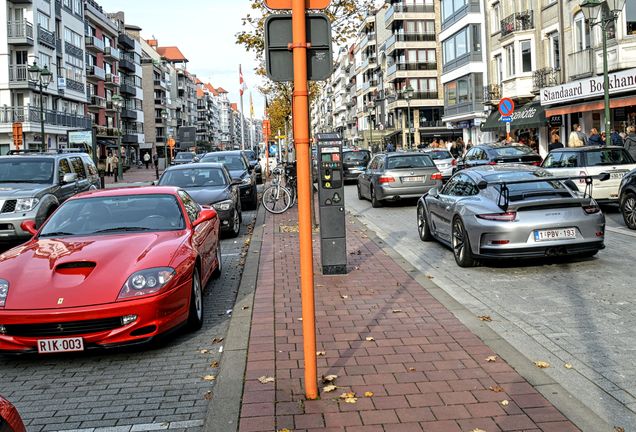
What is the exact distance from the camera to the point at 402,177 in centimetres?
1930

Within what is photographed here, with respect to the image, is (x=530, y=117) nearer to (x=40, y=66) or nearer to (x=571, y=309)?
(x=571, y=309)

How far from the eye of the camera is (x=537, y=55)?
37219mm

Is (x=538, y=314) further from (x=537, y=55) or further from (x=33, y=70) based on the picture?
(x=537, y=55)

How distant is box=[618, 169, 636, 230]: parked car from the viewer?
12438 mm

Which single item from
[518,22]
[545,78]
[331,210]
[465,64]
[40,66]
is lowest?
[331,210]

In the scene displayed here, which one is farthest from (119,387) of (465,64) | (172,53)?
(172,53)

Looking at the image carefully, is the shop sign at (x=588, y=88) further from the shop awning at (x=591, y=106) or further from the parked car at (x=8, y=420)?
the parked car at (x=8, y=420)

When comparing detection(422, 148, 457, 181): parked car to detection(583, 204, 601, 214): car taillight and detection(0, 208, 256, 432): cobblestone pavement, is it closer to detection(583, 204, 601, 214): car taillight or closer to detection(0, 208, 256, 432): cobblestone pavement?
detection(583, 204, 601, 214): car taillight

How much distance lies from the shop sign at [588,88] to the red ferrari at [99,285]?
75.9 ft

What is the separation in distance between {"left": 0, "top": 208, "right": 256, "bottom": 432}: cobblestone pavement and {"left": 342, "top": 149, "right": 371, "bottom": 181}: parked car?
24.6 meters

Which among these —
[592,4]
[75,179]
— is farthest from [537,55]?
[75,179]

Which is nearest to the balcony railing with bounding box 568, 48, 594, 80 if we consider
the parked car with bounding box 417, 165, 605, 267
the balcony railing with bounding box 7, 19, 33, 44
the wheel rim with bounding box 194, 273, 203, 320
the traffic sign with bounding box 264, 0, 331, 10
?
the parked car with bounding box 417, 165, 605, 267

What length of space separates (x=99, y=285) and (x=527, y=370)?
3.46 metres

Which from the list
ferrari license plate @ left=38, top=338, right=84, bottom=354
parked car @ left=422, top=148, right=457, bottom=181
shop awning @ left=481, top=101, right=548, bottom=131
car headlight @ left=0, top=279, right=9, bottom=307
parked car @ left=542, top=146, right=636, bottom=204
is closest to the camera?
ferrari license plate @ left=38, top=338, right=84, bottom=354
